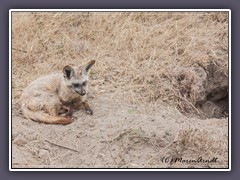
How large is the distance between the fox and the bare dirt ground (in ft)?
0.30

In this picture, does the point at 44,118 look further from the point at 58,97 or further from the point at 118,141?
the point at 118,141

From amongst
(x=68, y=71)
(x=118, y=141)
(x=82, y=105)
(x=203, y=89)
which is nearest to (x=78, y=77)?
(x=68, y=71)

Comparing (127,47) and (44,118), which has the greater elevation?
(127,47)

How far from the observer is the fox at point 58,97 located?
8041 millimetres

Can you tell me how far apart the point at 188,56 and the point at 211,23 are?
46cm

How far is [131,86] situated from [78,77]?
26.7 inches

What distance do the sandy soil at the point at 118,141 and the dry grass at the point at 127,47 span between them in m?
0.51

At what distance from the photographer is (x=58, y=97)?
327 inches

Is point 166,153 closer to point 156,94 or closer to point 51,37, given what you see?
point 156,94

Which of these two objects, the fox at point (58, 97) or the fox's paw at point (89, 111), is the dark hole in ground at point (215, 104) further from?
the fox at point (58, 97)

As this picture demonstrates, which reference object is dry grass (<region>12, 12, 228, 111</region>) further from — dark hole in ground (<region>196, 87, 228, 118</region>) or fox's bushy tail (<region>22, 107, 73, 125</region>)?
fox's bushy tail (<region>22, 107, 73, 125</region>)

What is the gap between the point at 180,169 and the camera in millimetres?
7418

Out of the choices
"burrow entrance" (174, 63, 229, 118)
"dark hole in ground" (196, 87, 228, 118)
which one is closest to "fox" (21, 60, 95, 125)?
"burrow entrance" (174, 63, 229, 118)

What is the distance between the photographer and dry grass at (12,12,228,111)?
8.54m
